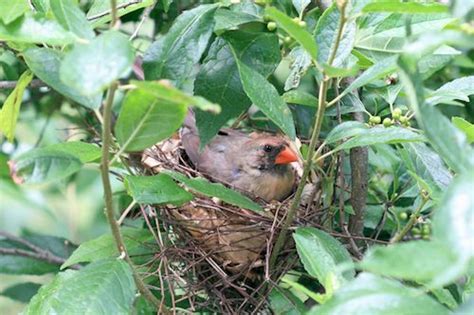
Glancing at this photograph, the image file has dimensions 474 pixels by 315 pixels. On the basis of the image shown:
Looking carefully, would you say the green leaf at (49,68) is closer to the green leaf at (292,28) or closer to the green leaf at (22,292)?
the green leaf at (292,28)

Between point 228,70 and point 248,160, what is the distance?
81 centimetres

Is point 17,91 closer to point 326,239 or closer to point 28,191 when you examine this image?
point 326,239

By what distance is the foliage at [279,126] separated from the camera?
1195 mm

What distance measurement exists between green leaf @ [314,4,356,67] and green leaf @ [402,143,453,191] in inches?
19.0

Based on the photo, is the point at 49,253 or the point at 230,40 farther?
the point at 49,253

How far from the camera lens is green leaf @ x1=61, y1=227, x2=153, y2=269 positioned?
230 cm

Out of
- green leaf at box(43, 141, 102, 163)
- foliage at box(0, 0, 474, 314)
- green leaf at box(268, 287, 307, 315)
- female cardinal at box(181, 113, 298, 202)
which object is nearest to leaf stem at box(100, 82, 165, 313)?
foliage at box(0, 0, 474, 314)

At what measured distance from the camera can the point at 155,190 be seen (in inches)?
73.2

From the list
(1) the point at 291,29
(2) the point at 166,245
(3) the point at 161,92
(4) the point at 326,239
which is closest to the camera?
(3) the point at 161,92

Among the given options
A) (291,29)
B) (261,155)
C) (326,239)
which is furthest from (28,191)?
(291,29)

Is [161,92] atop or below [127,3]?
atop

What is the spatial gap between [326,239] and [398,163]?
67 centimetres

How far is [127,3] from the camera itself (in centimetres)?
208

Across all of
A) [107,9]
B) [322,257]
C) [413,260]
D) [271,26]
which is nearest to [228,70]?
[271,26]
